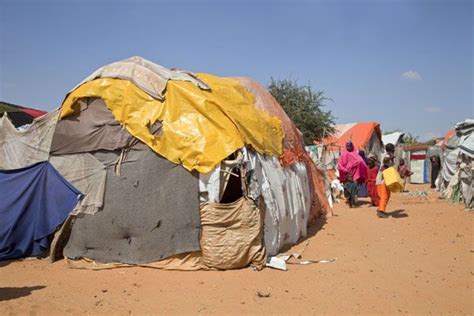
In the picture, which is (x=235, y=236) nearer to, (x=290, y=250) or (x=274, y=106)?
(x=290, y=250)

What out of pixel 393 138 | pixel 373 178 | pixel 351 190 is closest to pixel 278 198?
pixel 351 190

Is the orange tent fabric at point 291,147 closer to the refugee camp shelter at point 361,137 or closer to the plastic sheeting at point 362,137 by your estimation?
the refugee camp shelter at point 361,137

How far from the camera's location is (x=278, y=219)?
23.4ft

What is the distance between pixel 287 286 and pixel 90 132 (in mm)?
4028

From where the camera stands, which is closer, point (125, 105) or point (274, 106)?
point (125, 105)

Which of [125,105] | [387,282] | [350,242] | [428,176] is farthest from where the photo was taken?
[428,176]

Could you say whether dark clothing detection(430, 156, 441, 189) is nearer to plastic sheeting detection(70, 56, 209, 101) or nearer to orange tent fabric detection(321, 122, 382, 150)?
orange tent fabric detection(321, 122, 382, 150)

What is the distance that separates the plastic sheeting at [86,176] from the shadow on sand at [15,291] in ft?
4.63

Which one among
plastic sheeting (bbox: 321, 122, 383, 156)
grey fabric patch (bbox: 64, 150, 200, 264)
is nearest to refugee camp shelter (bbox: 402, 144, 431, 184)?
plastic sheeting (bbox: 321, 122, 383, 156)

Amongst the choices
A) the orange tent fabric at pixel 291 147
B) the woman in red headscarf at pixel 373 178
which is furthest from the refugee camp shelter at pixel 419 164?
the orange tent fabric at pixel 291 147

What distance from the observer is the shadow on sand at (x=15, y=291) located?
541 centimetres

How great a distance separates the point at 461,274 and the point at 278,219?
111 inches

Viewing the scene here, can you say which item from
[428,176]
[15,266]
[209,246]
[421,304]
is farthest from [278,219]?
[428,176]

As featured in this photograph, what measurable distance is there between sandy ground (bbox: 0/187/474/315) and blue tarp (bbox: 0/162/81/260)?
1.05ft
